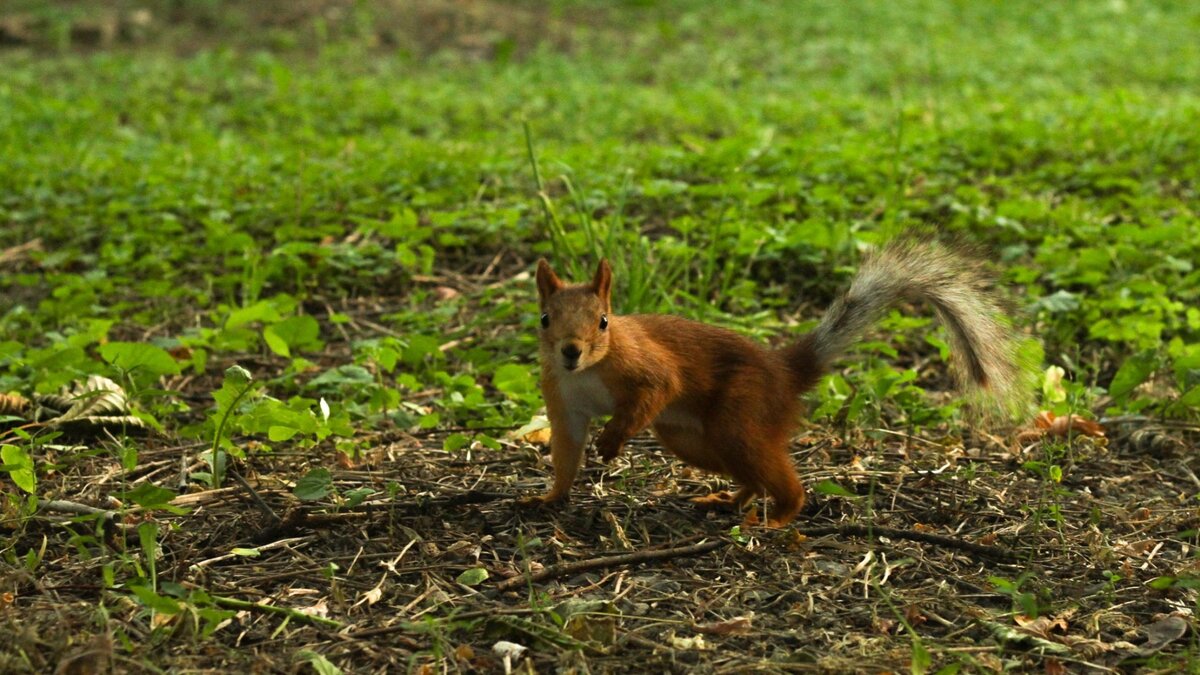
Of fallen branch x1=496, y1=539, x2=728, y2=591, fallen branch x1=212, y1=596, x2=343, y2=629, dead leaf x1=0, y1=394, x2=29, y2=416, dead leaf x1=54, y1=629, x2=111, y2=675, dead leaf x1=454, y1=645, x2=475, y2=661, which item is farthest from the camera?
dead leaf x1=0, y1=394, x2=29, y2=416

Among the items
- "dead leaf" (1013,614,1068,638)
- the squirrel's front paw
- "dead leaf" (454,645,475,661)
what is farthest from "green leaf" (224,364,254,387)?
"dead leaf" (1013,614,1068,638)

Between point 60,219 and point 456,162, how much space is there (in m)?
1.67

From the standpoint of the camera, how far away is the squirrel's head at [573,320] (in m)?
2.74

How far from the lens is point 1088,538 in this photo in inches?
112

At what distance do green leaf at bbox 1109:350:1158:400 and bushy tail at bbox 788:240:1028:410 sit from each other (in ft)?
2.14

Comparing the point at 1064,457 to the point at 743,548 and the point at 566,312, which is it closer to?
the point at 743,548

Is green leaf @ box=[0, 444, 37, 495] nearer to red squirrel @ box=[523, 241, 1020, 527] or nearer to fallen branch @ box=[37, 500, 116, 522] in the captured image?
fallen branch @ box=[37, 500, 116, 522]

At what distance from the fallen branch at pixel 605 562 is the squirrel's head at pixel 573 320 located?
39 cm

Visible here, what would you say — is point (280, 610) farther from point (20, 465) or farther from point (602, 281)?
point (602, 281)

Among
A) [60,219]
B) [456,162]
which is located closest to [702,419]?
[456,162]

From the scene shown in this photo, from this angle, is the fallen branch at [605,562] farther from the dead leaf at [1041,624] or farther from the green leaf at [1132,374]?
the green leaf at [1132,374]

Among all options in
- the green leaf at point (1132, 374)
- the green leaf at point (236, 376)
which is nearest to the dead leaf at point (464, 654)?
the green leaf at point (236, 376)

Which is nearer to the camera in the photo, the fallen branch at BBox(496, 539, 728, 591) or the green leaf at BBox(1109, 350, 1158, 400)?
the fallen branch at BBox(496, 539, 728, 591)

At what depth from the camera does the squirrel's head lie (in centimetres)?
274
